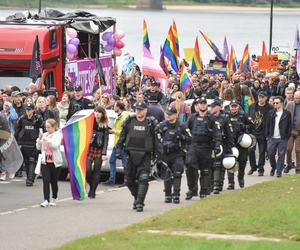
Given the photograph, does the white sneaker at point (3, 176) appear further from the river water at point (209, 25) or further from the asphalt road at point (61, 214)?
the river water at point (209, 25)

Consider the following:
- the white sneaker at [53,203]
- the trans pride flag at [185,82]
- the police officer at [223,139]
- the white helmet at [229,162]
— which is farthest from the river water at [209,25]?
the white sneaker at [53,203]

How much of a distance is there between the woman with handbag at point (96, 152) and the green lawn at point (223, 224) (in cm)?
202

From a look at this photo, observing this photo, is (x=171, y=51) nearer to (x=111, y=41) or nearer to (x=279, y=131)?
(x=111, y=41)

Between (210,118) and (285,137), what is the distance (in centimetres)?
437

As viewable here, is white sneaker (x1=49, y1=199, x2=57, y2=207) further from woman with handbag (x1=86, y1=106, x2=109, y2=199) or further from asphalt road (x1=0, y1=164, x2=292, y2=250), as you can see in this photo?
woman with handbag (x1=86, y1=106, x2=109, y2=199)

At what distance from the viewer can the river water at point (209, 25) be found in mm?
116500

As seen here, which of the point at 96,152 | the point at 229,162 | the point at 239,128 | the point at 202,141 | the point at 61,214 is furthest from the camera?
the point at 239,128

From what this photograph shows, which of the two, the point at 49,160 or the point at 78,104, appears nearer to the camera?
the point at 49,160

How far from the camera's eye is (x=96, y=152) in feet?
59.9

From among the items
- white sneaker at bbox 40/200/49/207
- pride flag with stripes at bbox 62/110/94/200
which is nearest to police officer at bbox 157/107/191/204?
pride flag with stripes at bbox 62/110/94/200

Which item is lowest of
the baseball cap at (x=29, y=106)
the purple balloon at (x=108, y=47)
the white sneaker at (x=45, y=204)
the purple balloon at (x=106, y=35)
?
the purple balloon at (x=108, y=47)

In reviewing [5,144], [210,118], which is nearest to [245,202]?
[210,118]

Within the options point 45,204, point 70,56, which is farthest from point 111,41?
point 45,204

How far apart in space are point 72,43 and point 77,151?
40.6 feet
